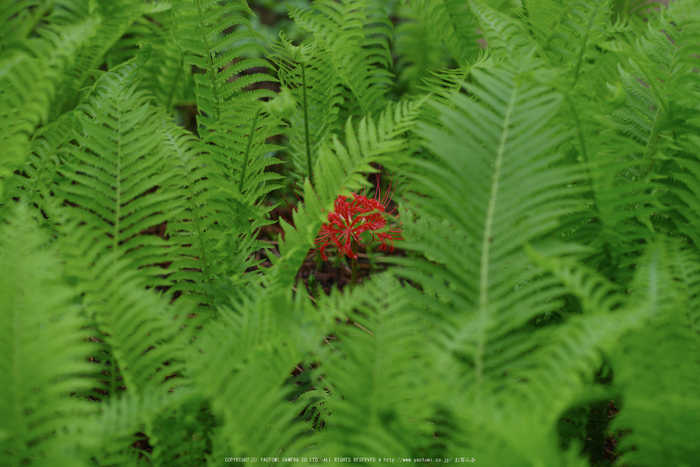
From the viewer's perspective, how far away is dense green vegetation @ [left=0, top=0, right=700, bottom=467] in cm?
73

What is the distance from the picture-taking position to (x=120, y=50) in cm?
215

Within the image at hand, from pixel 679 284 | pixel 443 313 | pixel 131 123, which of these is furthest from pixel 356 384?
pixel 131 123

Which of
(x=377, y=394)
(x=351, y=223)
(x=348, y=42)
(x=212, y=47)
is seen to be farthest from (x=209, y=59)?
(x=377, y=394)

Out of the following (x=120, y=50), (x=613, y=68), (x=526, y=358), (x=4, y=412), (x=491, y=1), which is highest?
(x=120, y=50)

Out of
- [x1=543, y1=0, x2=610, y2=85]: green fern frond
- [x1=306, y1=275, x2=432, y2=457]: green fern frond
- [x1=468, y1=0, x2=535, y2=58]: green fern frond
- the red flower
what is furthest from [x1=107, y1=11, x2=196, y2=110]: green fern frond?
[x1=306, y1=275, x2=432, y2=457]: green fern frond

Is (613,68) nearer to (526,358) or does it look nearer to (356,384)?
(526,358)

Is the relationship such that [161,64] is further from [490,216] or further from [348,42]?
[490,216]

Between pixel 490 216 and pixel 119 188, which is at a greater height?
pixel 119 188

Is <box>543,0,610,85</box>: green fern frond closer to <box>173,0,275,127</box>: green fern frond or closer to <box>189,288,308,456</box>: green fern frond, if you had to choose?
<box>173,0,275,127</box>: green fern frond

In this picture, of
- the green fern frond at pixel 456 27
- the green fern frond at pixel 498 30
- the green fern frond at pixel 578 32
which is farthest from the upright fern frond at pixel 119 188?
the green fern frond at pixel 456 27

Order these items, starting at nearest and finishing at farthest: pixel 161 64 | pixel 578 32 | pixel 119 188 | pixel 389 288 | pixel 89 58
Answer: pixel 389 288, pixel 119 188, pixel 578 32, pixel 89 58, pixel 161 64

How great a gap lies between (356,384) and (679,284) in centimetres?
64

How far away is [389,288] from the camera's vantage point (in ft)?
2.79

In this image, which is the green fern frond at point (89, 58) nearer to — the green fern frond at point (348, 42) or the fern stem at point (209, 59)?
the fern stem at point (209, 59)
